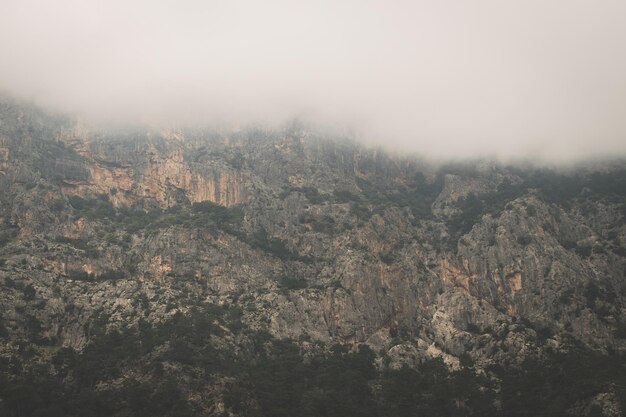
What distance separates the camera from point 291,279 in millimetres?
156000

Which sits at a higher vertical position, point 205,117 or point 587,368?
point 205,117

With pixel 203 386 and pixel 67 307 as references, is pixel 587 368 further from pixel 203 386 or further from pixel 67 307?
pixel 67 307

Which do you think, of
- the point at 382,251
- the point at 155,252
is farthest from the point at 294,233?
the point at 155,252

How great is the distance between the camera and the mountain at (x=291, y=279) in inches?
4621

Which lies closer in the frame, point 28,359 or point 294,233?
point 28,359

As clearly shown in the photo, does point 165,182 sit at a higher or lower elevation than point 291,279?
higher

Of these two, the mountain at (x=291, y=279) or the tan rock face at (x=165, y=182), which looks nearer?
the mountain at (x=291, y=279)

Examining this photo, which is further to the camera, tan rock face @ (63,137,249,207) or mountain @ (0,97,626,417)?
tan rock face @ (63,137,249,207)

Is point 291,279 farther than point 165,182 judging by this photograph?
No

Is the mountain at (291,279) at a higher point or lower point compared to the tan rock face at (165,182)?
lower

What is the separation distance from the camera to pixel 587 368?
119 metres

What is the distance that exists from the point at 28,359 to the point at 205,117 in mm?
101185

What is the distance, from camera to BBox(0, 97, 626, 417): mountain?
117375 millimetres

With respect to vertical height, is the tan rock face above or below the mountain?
above
